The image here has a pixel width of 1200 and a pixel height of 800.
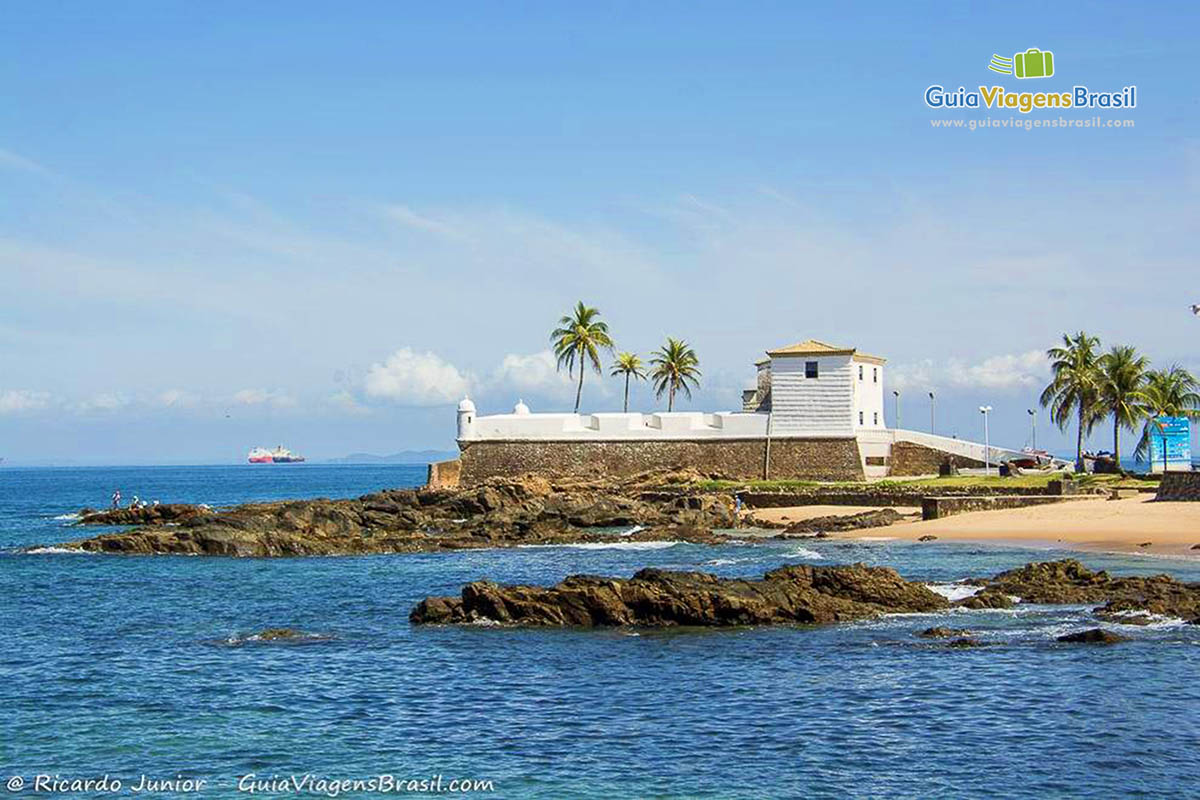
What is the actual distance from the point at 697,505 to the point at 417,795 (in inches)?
1748

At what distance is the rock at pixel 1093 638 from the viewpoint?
76.8 feet

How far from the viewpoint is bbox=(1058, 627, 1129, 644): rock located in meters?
23.4

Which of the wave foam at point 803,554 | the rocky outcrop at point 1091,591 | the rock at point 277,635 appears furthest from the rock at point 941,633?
the wave foam at point 803,554

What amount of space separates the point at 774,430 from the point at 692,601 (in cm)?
4440

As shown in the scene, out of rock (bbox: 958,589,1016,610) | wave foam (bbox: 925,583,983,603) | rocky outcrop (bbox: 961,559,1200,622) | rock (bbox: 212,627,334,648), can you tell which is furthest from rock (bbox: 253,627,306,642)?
rocky outcrop (bbox: 961,559,1200,622)

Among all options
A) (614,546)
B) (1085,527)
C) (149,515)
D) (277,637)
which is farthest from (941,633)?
(149,515)

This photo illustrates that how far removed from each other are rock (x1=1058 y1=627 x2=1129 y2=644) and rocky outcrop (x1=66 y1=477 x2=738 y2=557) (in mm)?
25532

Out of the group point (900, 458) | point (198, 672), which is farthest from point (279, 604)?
point (900, 458)

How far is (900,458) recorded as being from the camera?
2842 inches

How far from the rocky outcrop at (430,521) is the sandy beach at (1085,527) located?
9221mm

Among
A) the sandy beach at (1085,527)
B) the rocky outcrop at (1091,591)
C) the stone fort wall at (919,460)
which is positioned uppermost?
the stone fort wall at (919,460)

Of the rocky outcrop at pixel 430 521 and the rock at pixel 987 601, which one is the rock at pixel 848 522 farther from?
the rock at pixel 987 601

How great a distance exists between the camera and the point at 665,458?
71375 mm

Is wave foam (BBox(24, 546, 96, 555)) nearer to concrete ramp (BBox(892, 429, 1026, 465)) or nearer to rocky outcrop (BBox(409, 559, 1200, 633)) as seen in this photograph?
rocky outcrop (BBox(409, 559, 1200, 633))
